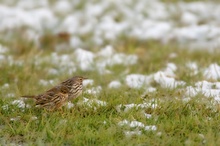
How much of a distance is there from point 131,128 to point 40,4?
30.1ft

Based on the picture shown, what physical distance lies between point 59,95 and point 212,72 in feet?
9.31

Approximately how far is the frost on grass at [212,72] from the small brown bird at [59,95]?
218 cm

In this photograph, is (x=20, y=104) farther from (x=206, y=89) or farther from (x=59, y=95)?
(x=206, y=89)

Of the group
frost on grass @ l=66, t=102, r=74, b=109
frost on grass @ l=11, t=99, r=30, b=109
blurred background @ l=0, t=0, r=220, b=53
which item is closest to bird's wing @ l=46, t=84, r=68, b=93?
frost on grass @ l=66, t=102, r=74, b=109

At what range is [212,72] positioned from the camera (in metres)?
8.02

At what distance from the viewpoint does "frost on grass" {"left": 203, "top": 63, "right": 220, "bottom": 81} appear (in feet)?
25.5

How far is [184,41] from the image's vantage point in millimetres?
11797

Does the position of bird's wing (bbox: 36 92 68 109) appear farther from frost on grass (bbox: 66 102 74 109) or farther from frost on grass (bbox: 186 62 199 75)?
frost on grass (bbox: 186 62 199 75)

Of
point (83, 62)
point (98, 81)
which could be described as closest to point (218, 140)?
point (98, 81)

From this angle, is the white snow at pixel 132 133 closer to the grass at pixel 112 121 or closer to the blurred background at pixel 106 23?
the grass at pixel 112 121

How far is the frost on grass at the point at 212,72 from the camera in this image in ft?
25.5

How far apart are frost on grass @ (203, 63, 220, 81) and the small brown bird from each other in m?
2.18

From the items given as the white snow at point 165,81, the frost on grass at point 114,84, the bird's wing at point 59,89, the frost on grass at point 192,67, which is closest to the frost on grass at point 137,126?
the bird's wing at point 59,89

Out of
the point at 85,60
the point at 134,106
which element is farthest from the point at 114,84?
the point at 134,106
